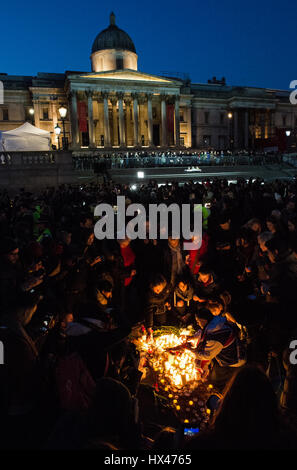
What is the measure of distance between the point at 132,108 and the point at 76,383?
52414 mm

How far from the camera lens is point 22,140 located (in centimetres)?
2366

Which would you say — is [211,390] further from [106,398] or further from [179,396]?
[106,398]

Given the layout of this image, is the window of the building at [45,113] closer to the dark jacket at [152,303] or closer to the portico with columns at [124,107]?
the portico with columns at [124,107]

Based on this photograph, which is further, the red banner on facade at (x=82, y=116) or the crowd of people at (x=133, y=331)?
the red banner on facade at (x=82, y=116)

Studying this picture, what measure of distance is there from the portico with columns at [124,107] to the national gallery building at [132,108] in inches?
4.8

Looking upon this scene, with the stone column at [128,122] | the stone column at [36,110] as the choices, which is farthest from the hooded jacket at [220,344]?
the stone column at [128,122]

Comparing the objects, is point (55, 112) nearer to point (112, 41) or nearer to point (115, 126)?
point (115, 126)

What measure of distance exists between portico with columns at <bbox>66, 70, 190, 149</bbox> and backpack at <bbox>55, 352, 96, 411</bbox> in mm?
42859

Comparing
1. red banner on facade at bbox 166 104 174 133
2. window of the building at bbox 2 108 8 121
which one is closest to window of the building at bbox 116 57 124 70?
red banner on facade at bbox 166 104 174 133

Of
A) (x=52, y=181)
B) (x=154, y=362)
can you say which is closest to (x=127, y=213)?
(x=154, y=362)

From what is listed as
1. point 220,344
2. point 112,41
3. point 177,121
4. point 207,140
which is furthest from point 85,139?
point 220,344

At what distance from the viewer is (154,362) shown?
4.61 metres

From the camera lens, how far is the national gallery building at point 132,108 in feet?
145

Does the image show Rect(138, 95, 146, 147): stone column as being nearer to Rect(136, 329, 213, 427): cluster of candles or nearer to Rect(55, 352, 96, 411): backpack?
Rect(136, 329, 213, 427): cluster of candles
